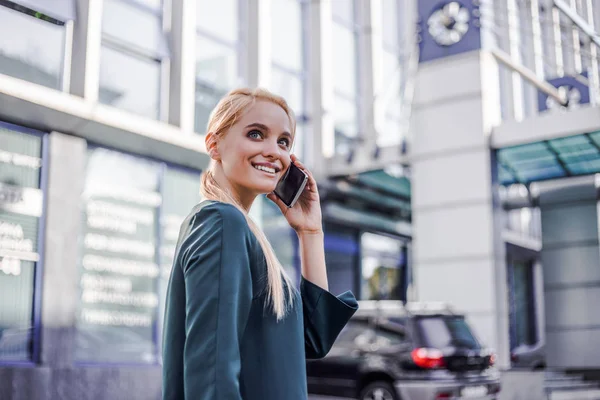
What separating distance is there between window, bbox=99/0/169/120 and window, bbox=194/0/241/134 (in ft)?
3.21

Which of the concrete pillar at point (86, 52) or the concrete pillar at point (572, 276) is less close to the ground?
the concrete pillar at point (86, 52)

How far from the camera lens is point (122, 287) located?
37.5 ft

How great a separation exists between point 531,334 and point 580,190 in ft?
14.9

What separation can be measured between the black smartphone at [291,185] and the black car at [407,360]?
786 cm

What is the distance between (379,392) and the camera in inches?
388

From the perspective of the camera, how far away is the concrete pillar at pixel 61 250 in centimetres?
1012

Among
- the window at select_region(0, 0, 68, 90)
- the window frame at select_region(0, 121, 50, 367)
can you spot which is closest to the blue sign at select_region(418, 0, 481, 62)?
the window at select_region(0, 0, 68, 90)

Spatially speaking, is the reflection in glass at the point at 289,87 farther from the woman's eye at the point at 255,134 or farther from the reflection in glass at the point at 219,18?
the woman's eye at the point at 255,134

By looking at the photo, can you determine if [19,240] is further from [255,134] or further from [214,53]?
[255,134]

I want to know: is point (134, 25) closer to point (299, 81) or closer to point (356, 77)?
point (299, 81)

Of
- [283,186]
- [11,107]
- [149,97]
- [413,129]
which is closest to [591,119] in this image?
[413,129]

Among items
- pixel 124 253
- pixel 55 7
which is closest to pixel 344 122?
pixel 124 253

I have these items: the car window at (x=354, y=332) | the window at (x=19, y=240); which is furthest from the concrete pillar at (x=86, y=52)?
the car window at (x=354, y=332)

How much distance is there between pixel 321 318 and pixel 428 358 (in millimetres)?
7966
